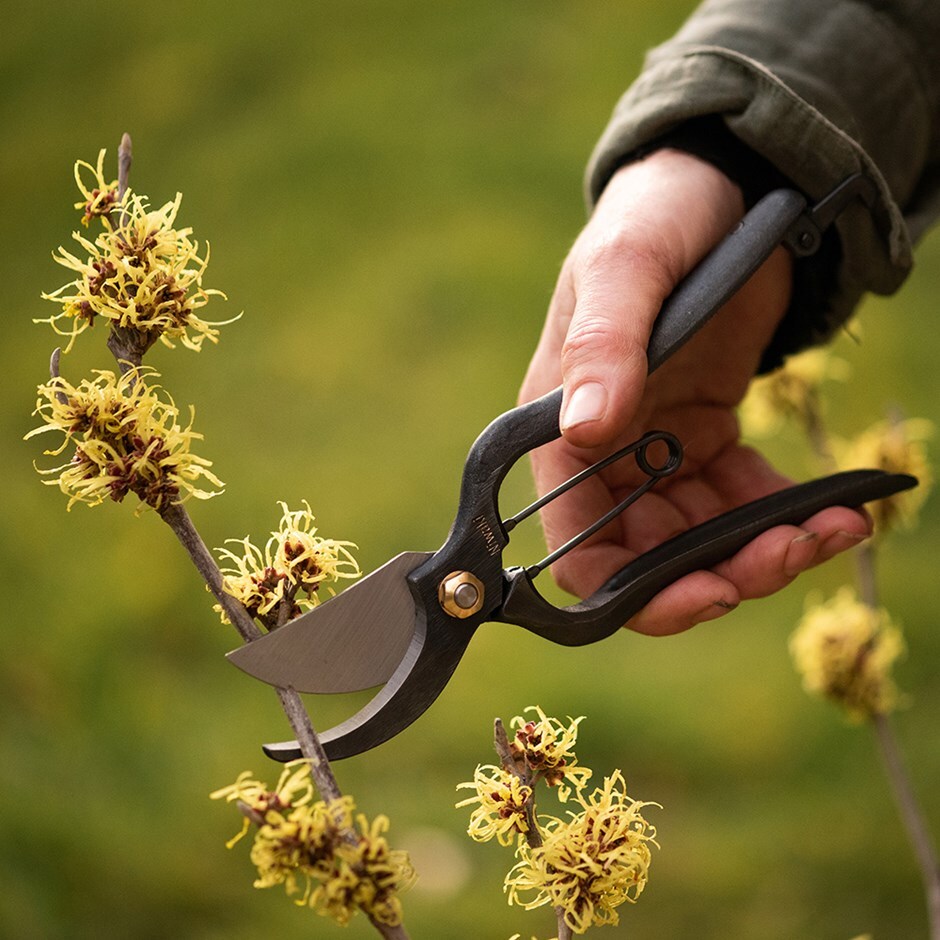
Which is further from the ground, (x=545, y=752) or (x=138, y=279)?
(x=138, y=279)

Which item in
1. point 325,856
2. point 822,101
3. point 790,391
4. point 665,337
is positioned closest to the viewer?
point 325,856

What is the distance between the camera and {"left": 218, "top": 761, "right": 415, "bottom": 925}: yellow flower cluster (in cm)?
36

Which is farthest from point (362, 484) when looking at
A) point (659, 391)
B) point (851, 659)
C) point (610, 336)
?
point (610, 336)

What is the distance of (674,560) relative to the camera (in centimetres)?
60

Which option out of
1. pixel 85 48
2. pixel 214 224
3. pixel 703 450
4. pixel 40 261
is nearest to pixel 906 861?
pixel 703 450

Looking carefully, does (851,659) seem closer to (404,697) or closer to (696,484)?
(696,484)

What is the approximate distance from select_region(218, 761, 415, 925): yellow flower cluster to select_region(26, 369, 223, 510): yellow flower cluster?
0.37ft

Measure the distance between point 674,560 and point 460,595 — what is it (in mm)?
147

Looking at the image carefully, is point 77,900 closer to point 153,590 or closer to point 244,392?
point 153,590

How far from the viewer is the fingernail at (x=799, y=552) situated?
2.02 feet

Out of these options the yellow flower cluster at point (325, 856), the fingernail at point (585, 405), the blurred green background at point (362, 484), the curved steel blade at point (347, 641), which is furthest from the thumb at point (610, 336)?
the blurred green background at point (362, 484)

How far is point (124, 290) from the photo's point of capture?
0.41 meters

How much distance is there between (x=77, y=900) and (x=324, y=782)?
0.67m

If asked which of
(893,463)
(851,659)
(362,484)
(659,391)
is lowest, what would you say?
(851,659)
